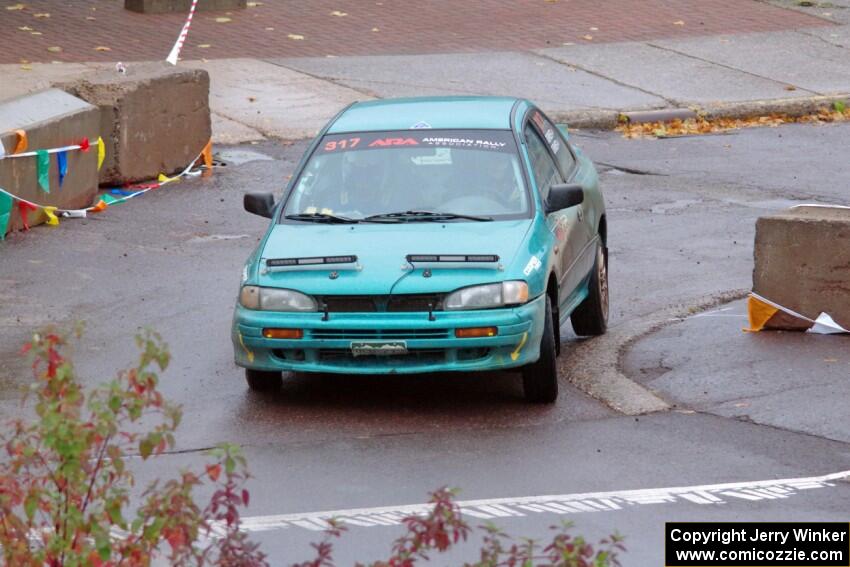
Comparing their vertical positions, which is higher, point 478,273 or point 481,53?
point 478,273

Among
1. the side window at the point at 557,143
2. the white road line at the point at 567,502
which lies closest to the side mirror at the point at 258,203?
→ the side window at the point at 557,143

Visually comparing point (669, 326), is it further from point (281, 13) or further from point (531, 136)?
point (281, 13)

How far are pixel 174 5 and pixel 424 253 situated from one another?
1491cm

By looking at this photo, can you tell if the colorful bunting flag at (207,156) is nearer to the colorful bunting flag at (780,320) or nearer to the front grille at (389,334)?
the colorful bunting flag at (780,320)

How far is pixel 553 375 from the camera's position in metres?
9.02

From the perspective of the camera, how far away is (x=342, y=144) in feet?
33.1

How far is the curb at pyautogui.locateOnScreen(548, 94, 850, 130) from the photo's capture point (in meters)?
18.2

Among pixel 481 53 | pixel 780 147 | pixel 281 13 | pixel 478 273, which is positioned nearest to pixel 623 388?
pixel 478 273

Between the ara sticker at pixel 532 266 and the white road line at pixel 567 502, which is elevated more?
the ara sticker at pixel 532 266

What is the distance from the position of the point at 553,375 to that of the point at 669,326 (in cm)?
209

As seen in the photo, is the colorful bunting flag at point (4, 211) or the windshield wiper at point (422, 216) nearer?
the windshield wiper at point (422, 216)

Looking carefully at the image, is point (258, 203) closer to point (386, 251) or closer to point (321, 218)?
point (321, 218)

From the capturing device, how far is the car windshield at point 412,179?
9.58 m

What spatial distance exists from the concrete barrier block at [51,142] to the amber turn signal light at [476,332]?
582cm
